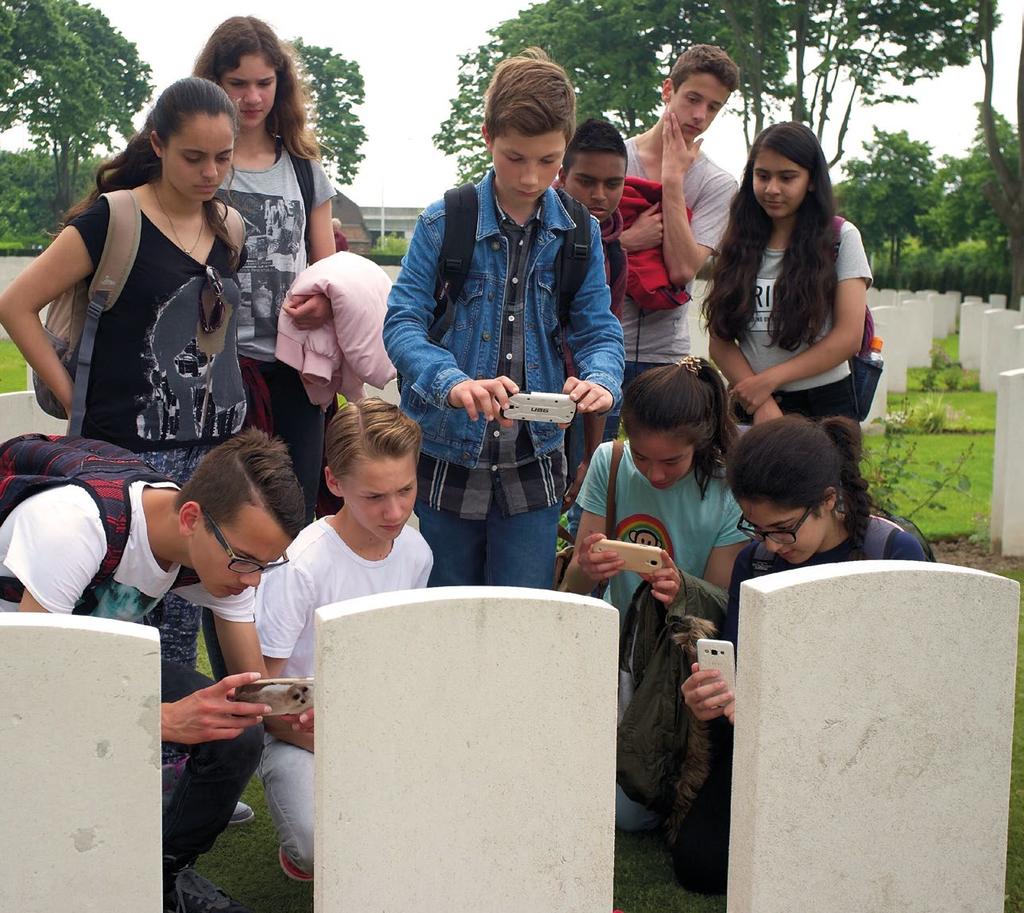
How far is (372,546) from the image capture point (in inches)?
132

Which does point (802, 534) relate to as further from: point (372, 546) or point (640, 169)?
point (640, 169)

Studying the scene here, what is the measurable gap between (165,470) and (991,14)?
21654mm

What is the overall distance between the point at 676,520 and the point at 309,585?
3.55 ft

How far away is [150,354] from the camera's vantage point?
3.36m

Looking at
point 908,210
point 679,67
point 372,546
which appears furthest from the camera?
point 908,210

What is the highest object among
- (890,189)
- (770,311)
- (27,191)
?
(890,189)

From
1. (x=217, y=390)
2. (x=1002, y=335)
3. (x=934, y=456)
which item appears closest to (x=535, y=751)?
(x=217, y=390)

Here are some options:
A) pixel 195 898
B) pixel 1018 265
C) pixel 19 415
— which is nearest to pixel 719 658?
pixel 195 898

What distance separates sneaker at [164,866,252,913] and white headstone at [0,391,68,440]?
2311 millimetres

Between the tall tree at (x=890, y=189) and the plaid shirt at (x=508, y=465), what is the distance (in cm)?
→ 4763

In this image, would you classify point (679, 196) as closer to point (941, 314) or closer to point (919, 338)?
point (919, 338)

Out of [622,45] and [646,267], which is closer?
[646,267]

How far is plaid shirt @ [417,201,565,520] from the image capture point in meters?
3.35

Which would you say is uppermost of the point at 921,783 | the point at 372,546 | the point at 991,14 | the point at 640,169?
the point at 991,14
